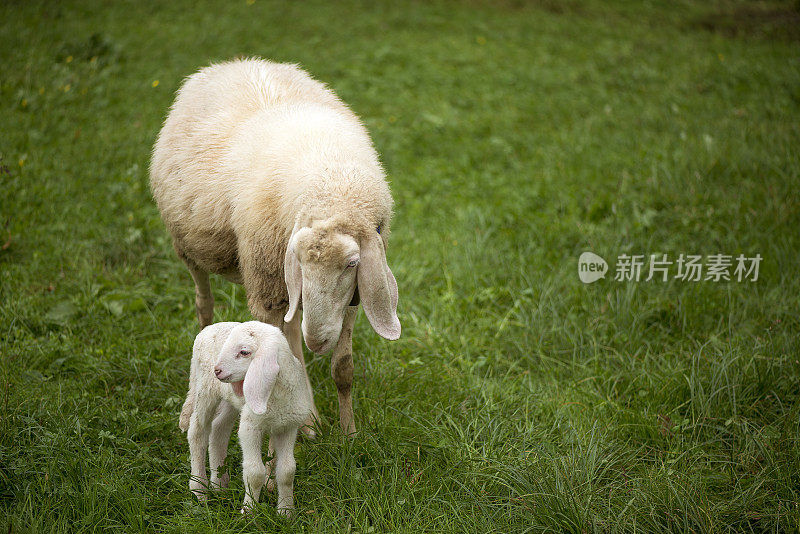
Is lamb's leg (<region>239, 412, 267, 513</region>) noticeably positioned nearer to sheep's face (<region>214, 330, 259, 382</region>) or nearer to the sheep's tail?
sheep's face (<region>214, 330, 259, 382</region>)

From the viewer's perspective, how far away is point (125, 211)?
536 centimetres

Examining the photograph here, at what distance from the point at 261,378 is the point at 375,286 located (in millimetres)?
589

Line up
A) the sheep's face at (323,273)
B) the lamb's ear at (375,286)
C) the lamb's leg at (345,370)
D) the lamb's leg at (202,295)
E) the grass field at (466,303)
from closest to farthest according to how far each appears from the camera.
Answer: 1. the sheep's face at (323,273)
2. the lamb's ear at (375,286)
3. the grass field at (466,303)
4. the lamb's leg at (345,370)
5. the lamb's leg at (202,295)

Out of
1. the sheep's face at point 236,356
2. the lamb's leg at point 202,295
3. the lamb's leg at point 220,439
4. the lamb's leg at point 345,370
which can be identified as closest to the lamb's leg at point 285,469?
the lamb's leg at point 220,439

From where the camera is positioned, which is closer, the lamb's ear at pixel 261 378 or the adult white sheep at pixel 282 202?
the lamb's ear at pixel 261 378

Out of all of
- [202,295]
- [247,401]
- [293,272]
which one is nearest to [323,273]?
[293,272]

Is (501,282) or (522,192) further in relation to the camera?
(522,192)

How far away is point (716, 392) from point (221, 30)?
26.9 ft

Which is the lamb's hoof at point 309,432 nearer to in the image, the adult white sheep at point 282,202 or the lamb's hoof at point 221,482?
the adult white sheep at point 282,202

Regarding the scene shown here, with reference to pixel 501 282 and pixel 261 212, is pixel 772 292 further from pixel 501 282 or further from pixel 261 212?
pixel 261 212

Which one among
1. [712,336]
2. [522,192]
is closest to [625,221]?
[522,192]

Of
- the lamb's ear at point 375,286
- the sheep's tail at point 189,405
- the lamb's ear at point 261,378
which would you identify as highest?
the lamb's ear at point 375,286

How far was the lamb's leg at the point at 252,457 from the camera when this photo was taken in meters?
2.63

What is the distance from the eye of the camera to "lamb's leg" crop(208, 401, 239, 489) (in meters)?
2.86
